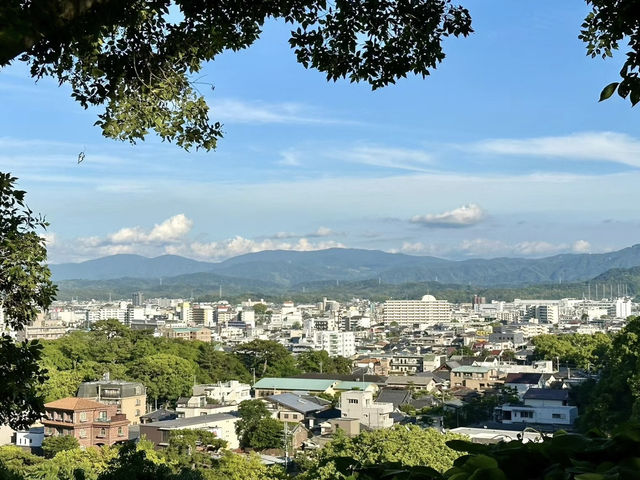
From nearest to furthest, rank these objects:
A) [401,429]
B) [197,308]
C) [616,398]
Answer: [401,429]
[616,398]
[197,308]

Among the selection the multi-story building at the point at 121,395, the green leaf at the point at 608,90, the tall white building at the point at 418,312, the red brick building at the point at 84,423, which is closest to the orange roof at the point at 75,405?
the red brick building at the point at 84,423

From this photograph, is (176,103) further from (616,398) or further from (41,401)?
(616,398)

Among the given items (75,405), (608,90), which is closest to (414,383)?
(75,405)

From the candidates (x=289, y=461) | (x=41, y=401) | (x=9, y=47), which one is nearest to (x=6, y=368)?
(x=41, y=401)

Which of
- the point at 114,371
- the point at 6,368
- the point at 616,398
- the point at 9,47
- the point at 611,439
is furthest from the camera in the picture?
the point at 114,371

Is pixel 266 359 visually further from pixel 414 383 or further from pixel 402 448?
pixel 402 448
